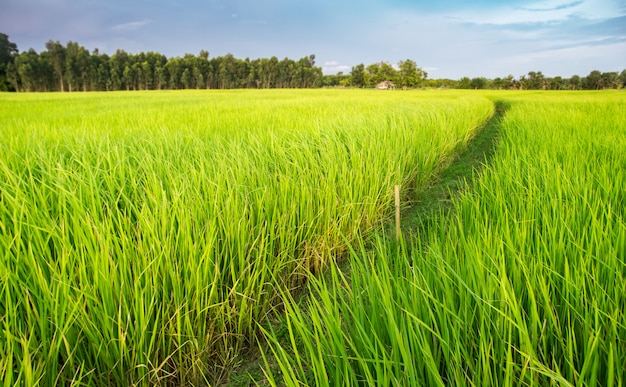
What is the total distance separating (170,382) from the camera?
3.95 feet

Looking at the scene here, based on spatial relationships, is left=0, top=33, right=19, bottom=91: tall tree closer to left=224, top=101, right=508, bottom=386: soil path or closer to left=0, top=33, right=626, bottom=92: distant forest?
left=0, top=33, right=626, bottom=92: distant forest

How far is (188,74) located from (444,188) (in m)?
61.9

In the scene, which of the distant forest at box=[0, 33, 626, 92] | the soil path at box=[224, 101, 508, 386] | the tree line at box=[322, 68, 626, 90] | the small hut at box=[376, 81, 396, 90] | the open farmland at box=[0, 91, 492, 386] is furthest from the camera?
the small hut at box=[376, 81, 396, 90]

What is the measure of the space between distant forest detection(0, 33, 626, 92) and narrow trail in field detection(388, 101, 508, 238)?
57.5 metres

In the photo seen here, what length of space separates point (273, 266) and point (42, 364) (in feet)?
3.17

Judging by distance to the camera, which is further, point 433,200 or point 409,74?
point 409,74

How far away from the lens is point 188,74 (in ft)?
189

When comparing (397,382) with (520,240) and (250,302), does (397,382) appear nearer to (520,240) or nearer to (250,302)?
(520,240)

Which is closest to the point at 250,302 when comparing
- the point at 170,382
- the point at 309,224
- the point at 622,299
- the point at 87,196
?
the point at 170,382

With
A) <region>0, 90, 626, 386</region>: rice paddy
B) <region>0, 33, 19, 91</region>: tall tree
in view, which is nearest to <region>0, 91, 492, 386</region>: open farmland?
<region>0, 90, 626, 386</region>: rice paddy

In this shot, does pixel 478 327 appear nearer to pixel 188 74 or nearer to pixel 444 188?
pixel 444 188

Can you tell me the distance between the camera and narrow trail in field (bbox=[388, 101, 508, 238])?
256 cm

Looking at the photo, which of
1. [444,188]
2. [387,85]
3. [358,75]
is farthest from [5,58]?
[444,188]

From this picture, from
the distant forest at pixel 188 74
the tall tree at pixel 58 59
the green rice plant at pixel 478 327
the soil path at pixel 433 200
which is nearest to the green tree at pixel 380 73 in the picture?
the distant forest at pixel 188 74
